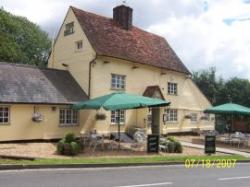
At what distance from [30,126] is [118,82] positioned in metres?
7.93

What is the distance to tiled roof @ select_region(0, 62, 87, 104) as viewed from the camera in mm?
23222

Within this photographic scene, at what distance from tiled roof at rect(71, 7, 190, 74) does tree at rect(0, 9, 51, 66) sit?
16946mm

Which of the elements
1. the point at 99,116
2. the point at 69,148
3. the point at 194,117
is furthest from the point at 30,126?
the point at 194,117

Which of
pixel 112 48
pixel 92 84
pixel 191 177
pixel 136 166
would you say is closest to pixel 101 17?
pixel 112 48

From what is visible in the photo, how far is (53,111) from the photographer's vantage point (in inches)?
981

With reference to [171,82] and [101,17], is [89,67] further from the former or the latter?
[171,82]

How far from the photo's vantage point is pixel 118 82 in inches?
1155

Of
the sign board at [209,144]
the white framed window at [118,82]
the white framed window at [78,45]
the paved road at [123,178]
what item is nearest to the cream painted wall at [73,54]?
the white framed window at [78,45]

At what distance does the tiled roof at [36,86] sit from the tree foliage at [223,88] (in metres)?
29.7

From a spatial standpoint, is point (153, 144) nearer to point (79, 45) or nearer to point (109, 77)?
point (109, 77)

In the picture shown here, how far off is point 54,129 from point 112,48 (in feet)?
24.3

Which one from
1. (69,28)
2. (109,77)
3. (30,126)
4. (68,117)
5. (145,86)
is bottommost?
(30,126)

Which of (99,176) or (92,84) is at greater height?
(92,84)

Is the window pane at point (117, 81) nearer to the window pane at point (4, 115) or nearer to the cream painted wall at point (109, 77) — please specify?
the cream painted wall at point (109, 77)
